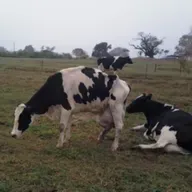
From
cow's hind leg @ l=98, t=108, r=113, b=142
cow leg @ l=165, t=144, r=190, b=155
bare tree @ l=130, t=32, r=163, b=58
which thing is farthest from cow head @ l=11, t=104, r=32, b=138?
bare tree @ l=130, t=32, r=163, b=58

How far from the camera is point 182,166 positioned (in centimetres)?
636

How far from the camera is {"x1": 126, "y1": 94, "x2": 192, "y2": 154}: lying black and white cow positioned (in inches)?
281

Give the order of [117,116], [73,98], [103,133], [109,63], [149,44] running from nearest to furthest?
[73,98] → [117,116] → [103,133] → [109,63] → [149,44]

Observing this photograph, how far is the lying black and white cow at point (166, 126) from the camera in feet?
23.4

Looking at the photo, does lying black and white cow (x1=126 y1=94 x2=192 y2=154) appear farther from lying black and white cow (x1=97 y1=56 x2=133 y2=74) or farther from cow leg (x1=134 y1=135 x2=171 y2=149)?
lying black and white cow (x1=97 y1=56 x2=133 y2=74)

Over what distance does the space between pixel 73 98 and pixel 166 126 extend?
207cm

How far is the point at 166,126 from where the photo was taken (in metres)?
7.62

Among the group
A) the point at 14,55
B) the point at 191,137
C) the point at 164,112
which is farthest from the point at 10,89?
the point at 14,55

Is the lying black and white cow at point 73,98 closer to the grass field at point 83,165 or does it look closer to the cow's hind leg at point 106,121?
the cow's hind leg at point 106,121

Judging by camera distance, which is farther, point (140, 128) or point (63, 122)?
point (140, 128)

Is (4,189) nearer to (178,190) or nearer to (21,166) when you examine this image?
(21,166)

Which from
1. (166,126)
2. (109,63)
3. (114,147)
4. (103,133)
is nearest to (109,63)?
(109,63)

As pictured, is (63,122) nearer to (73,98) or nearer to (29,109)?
(73,98)

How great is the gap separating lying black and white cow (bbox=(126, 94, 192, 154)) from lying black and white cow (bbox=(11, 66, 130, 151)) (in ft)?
3.15
